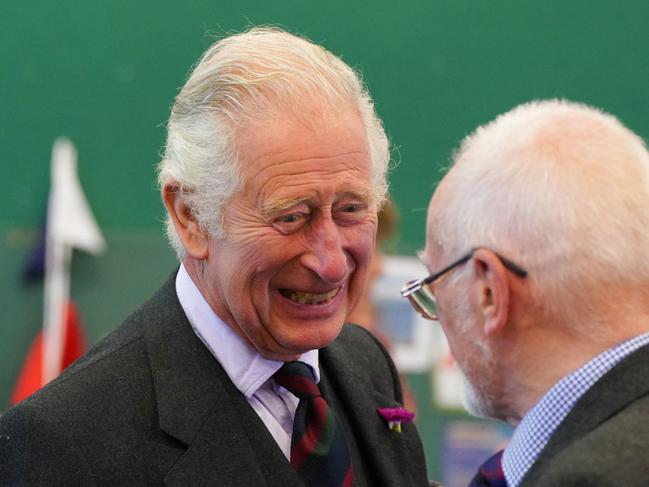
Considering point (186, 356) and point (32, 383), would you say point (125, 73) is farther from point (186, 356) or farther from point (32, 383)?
point (186, 356)

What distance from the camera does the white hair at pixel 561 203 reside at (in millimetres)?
1851

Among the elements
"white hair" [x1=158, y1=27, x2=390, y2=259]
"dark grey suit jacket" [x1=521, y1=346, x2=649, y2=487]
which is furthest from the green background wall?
"dark grey suit jacket" [x1=521, y1=346, x2=649, y2=487]

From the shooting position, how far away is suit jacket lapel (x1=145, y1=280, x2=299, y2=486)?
218cm

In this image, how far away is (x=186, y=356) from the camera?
2.29 m

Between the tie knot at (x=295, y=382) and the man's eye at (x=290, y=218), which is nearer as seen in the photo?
the man's eye at (x=290, y=218)

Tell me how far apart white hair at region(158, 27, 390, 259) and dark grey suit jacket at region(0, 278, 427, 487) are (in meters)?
0.21

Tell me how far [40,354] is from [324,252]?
3.92m

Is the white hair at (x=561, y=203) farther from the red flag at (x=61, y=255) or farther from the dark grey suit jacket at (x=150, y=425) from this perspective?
the red flag at (x=61, y=255)

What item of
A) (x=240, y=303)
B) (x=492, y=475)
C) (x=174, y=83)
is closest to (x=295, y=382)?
(x=240, y=303)

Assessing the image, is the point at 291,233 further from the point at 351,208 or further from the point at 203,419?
the point at 203,419

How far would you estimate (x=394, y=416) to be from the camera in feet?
8.41

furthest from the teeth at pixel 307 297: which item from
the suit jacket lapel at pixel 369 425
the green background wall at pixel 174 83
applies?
the green background wall at pixel 174 83

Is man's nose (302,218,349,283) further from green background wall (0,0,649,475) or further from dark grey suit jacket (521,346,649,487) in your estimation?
green background wall (0,0,649,475)

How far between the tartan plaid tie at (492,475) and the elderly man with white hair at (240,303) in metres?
0.34
